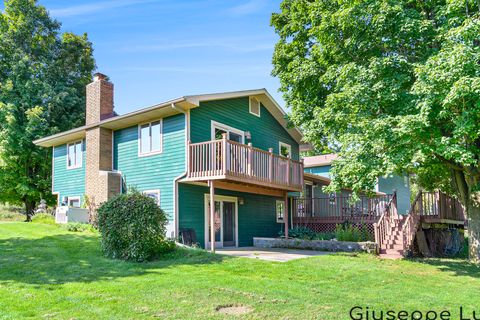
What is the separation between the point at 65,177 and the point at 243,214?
9339 millimetres

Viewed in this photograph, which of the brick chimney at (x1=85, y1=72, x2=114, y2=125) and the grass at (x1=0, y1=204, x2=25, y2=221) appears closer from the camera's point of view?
the brick chimney at (x1=85, y1=72, x2=114, y2=125)

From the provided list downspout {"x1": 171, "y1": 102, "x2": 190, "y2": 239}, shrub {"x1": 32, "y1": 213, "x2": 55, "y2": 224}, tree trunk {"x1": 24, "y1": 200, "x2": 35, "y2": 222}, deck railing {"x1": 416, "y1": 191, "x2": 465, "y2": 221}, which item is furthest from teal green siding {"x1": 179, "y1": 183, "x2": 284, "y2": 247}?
tree trunk {"x1": 24, "y1": 200, "x2": 35, "y2": 222}

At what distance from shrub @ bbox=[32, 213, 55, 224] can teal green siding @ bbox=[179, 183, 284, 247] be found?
7080mm

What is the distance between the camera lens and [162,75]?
17.8m

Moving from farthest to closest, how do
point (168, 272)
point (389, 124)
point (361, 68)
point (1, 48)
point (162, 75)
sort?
point (1, 48), point (162, 75), point (361, 68), point (389, 124), point (168, 272)

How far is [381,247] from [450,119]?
517cm

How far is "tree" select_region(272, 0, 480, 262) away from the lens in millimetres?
9930

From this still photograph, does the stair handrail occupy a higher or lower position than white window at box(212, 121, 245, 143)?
lower

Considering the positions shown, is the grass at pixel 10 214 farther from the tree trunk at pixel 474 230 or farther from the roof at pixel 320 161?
the tree trunk at pixel 474 230

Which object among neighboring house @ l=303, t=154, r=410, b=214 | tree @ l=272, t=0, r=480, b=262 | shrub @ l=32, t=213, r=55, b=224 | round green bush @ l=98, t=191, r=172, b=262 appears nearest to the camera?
tree @ l=272, t=0, r=480, b=262

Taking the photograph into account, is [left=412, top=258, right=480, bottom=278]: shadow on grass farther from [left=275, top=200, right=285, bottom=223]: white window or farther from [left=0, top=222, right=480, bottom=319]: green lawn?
[left=275, top=200, right=285, bottom=223]: white window

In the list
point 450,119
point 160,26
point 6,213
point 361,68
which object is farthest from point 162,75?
point 6,213

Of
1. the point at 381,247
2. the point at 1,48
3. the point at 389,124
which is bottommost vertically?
the point at 381,247

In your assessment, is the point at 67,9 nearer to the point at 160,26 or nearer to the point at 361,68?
the point at 160,26
